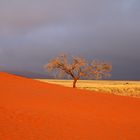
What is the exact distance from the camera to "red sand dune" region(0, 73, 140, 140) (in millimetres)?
8367

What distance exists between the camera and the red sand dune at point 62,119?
329 inches

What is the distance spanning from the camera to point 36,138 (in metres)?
7.71

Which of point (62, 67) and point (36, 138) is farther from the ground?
point (62, 67)

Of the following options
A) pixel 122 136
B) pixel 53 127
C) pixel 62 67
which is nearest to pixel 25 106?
pixel 53 127

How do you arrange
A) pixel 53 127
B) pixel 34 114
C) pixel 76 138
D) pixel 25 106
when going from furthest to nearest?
pixel 25 106 → pixel 34 114 → pixel 53 127 → pixel 76 138

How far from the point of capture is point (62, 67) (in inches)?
1850

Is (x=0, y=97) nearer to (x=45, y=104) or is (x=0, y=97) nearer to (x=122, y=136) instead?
(x=45, y=104)

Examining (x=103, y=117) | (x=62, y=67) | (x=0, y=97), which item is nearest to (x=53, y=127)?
(x=103, y=117)

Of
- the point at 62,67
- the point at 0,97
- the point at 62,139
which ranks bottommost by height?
the point at 62,139

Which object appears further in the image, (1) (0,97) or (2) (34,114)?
(1) (0,97)

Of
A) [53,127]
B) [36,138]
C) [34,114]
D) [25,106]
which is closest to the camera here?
[36,138]

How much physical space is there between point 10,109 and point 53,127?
224 centimetres

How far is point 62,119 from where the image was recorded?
10.4 metres

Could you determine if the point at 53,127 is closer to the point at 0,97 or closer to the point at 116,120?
the point at 116,120
